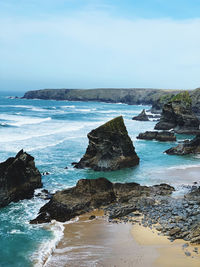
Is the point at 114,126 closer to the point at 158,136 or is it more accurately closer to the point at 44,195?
the point at 44,195

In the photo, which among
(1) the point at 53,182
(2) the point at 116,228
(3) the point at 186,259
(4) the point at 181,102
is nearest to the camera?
(3) the point at 186,259

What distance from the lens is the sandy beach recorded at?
13516mm

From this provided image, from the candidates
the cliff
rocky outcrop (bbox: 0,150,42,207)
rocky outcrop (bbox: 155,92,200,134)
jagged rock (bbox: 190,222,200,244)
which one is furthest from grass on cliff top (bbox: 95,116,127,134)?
the cliff

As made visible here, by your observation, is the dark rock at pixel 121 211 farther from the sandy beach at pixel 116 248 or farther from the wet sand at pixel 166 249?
the wet sand at pixel 166 249

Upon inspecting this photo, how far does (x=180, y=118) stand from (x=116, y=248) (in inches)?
1817

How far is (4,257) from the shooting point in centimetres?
1456

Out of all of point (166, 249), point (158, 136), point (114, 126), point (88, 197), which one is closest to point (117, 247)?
point (166, 249)

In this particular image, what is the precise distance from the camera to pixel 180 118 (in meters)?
58.2

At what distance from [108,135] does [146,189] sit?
974 centimetres

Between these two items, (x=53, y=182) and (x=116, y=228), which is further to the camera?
(x=53, y=182)

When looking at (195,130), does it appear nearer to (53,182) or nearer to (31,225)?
(53,182)

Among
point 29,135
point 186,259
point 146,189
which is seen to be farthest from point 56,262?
point 29,135

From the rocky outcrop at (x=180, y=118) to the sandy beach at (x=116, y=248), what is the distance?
138 feet

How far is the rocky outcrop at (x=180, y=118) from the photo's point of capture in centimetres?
5766
